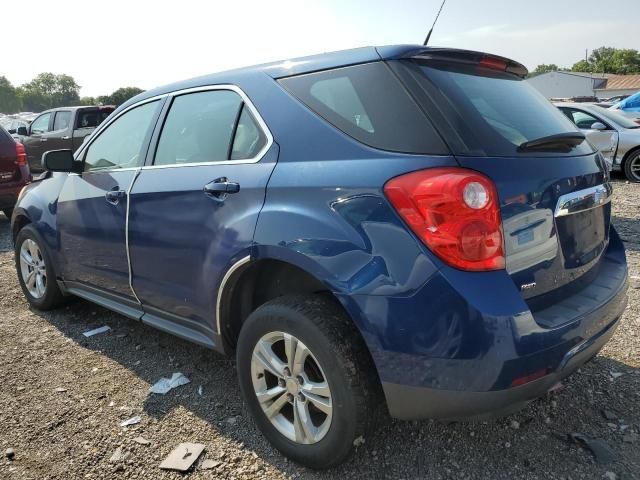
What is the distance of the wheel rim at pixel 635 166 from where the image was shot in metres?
9.81

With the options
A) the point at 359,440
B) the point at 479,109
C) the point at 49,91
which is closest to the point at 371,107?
the point at 479,109

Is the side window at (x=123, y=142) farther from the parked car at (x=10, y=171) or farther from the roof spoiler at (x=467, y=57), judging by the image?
the parked car at (x=10, y=171)

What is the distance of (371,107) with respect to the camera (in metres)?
2.11

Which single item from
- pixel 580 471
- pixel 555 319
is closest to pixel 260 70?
pixel 555 319

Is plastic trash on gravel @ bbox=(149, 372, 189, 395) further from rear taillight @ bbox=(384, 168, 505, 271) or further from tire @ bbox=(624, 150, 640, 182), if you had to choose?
tire @ bbox=(624, 150, 640, 182)

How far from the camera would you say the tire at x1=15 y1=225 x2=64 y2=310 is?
13.4ft

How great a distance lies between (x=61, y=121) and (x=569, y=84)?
82.1 metres

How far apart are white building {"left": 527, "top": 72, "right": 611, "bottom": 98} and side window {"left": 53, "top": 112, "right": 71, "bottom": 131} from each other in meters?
74.2

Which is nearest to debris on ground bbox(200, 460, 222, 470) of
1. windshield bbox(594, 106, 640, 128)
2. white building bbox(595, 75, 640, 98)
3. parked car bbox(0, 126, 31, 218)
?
parked car bbox(0, 126, 31, 218)

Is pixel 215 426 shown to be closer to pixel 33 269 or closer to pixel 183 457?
pixel 183 457

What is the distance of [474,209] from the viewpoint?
1827mm

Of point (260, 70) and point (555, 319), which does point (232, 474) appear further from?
point (260, 70)

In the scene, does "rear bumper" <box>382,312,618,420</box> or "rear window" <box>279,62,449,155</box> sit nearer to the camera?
"rear bumper" <box>382,312,618,420</box>

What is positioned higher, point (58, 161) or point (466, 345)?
point (58, 161)
